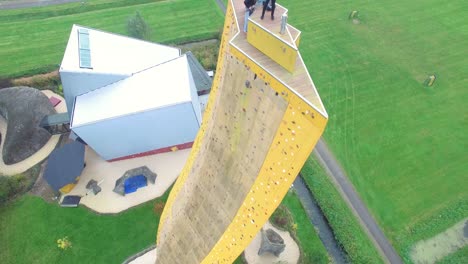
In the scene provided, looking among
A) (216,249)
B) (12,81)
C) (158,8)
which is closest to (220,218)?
(216,249)

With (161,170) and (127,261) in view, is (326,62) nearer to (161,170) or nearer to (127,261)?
(161,170)

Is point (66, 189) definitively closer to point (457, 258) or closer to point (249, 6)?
point (249, 6)

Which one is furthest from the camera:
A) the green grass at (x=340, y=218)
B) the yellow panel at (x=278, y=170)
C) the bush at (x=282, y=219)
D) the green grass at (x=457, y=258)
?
the bush at (x=282, y=219)

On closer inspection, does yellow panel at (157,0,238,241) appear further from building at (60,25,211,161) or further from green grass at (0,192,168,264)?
building at (60,25,211,161)

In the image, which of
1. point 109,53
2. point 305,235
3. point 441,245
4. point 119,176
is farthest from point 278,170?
point 109,53

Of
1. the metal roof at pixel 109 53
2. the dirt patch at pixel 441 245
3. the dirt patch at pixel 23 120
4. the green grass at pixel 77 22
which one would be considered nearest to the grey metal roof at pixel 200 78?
the metal roof at pixel 109 53

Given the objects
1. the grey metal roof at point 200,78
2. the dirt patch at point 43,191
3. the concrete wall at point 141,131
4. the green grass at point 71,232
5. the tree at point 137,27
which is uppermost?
the tree at point 137,27

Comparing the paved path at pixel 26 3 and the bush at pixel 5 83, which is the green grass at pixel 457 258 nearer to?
the bush at pixel 5 83
